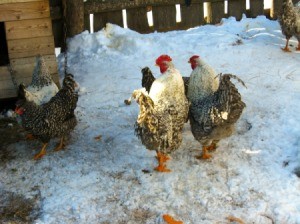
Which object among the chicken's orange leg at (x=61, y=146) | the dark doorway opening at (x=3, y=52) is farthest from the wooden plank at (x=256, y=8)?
the chicken's orange leg at (x=61, y=146)

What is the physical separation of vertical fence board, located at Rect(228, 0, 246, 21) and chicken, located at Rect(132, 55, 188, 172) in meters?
5.62

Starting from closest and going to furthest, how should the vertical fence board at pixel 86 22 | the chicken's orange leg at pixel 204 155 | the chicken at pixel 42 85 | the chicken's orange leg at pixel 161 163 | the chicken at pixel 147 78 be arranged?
1. the chicken's orange leg at pixel 161 163
2. the chicken's orange leg at pixel 204 155
3. the chicken at pixel 147 78
4. the chicken at pixel 42 85
5. the vertical fence board at pixel 86 22

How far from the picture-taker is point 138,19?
899cm

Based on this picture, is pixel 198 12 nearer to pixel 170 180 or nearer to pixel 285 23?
pixel 285 23

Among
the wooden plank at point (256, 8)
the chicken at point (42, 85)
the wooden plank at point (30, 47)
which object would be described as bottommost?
the chicken at point (42, 85)

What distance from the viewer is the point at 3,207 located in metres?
4.21

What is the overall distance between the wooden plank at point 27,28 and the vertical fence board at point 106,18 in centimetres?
261

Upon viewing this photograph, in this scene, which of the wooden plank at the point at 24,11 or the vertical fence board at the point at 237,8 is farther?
the vertical fence board at the point at 237,8

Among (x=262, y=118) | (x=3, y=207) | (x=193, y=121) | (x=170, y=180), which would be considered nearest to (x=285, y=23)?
Answer: (x=262, y=118)

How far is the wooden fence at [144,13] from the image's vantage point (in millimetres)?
8109

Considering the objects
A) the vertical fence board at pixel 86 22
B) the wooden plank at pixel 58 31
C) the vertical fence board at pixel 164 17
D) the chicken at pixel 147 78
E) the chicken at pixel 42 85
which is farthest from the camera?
the vertical fence board at pixel 164 17

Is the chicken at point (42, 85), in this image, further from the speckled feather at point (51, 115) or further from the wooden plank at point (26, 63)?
the wooden plank at point (26, 63)

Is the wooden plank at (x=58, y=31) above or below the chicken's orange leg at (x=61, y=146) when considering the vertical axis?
above

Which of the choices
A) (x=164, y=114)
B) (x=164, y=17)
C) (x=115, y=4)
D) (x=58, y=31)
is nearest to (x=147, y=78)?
(x=164, y=114)
